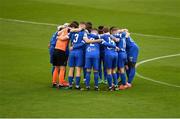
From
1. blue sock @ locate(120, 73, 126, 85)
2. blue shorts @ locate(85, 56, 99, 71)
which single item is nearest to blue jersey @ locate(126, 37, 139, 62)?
blue sock @ locate(120, 73, 126, 85)

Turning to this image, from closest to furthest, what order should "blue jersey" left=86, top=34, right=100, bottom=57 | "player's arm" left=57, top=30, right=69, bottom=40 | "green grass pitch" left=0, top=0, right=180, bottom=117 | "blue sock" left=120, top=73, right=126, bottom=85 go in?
1. "green grass pitch" left=0, top=0, right=180, bottom=117
2. "blue jersey" left=86, top=34, right=100, bottom=57
3. "player's arm" left=57, top=30, right=69, bottom=40
4. "blue sock" left=120, top=73, right=126, bottom=85

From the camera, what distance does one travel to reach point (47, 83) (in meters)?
24.6

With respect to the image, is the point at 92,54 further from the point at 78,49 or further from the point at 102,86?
the point at 102,86

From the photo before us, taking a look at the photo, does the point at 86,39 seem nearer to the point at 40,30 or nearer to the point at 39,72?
the point at 39,72

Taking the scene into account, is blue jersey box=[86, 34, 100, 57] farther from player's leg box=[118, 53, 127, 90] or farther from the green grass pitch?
the green grass pitch

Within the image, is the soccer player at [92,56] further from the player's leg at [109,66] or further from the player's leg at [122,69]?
the player's leg at [122,69]

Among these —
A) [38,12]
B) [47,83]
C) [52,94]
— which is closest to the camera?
[52,94]

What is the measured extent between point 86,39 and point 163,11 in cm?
2061

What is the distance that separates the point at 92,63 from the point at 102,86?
1681 mm

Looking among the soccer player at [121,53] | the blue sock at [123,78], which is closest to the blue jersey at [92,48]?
the soccer player at [121,53]

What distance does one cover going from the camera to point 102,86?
79.8ft

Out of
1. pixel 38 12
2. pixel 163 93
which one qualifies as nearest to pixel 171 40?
pixel 38 12

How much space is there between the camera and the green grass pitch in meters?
20.4

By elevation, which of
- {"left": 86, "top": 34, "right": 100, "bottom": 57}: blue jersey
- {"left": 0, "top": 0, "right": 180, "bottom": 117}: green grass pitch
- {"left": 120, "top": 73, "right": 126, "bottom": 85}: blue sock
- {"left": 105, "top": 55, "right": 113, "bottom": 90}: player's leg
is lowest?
{"left": 0, "top": 0, "right": 180, "bottom": 117}: green grass pitch
